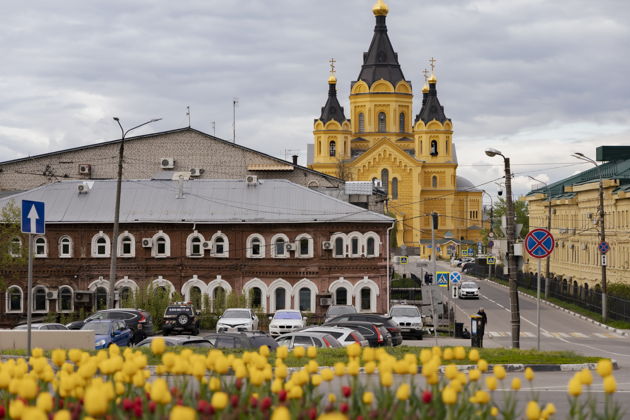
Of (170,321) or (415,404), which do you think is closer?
(415,404)

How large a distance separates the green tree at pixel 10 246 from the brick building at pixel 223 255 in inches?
31.4

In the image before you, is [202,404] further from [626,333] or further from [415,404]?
[626,333]

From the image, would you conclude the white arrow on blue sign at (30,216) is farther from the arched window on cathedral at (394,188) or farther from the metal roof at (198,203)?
the arched window on cathedral at (394,188)

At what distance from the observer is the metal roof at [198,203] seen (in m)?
51.9

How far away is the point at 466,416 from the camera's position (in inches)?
377

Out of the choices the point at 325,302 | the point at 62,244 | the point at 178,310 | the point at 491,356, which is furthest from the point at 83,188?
the point at 491,356

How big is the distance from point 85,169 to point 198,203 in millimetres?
15688

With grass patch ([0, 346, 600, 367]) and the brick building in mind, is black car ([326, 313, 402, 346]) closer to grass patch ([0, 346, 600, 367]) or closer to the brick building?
grass patch ([0, 346, 600, 367])

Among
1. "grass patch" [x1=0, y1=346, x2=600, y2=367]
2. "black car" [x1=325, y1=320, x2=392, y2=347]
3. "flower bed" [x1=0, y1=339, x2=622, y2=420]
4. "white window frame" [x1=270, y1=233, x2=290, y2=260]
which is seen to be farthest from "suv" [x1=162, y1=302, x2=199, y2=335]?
"flower bed" [x1=0, y1=339, x2=622, y2=420]

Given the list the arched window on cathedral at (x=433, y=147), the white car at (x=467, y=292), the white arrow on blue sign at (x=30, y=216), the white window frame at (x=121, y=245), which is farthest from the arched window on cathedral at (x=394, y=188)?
the white arrow on blue sign at (x=30, y=216)

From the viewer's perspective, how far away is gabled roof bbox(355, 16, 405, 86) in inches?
5310

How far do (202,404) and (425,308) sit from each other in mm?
51583

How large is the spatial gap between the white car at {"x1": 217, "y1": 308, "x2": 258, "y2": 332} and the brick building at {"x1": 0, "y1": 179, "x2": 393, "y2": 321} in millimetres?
8283

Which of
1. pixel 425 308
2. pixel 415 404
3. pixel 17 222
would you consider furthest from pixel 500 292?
pixel 415 404
